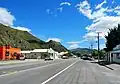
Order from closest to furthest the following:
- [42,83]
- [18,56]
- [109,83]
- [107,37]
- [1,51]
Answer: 1. [42,83]
2. [109,83]
3. [1,51]
4. [107,37]
5. [18,56]

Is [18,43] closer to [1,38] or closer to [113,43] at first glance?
[1,38]

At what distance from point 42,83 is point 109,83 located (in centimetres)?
429

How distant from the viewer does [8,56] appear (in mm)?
100688

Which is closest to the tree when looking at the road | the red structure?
the red structure

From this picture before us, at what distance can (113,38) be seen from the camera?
95438mm

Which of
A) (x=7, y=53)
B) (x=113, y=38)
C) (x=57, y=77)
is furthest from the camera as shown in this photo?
(x=7, y=53)

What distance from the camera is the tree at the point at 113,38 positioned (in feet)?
312

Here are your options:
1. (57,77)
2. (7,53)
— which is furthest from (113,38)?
(57,77)

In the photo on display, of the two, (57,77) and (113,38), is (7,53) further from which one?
(57,77)

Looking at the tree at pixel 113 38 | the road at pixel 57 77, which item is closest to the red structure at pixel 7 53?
the tree at pixel 113 38

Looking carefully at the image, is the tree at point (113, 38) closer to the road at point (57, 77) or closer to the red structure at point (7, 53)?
the red structure at point (7, 53)

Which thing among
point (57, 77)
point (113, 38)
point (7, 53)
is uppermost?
point (113, 38)

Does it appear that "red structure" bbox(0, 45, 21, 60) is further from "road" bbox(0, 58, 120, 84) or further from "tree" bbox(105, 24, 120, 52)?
"road" bbox(0, 58, 120, 84)

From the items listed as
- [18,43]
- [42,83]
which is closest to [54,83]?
[42,83]
